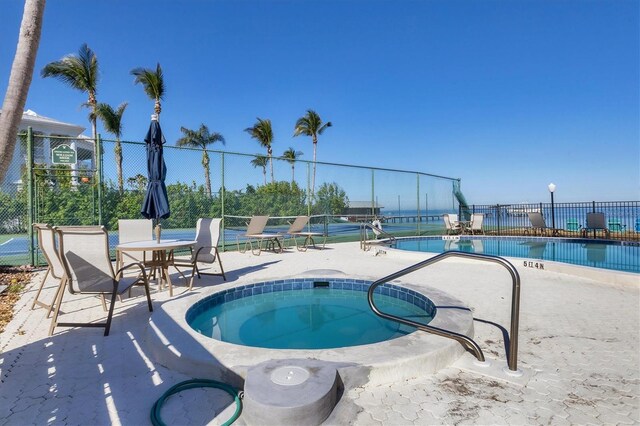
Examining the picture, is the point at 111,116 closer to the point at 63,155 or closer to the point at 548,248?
the point at 63,155

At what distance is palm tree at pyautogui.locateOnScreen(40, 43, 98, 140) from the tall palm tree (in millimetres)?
16936

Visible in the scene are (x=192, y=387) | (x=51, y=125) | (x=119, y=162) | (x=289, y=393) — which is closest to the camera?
(x=289, y=393)

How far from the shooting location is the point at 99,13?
849cm

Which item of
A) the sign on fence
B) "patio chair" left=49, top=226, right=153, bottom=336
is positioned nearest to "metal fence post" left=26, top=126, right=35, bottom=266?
the sign on fence

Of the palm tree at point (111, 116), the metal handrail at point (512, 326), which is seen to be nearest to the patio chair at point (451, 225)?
the metal handrail at point (512, 326)

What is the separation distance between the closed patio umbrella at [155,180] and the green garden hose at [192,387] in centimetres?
376

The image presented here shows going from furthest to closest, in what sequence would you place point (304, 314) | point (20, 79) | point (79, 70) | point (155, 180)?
point (79, 70) → point (155, 180) → point (304, 314) → point (20, 79)

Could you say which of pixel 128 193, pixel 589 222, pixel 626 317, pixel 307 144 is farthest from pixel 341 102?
pixel 626 317

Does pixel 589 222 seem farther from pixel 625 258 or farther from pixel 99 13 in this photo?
pixel 99 13

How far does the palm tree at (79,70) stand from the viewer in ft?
51.2

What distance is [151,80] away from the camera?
56.7ft

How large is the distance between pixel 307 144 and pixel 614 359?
86.6ft

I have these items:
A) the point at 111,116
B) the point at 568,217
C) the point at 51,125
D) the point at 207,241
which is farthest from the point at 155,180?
the point at 51,125

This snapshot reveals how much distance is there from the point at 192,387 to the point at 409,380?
1.47 meters
